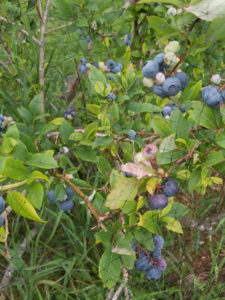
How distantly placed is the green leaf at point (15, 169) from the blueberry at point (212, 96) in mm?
455

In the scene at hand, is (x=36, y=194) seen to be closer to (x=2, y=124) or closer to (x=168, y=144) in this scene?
(x=168, y=144)

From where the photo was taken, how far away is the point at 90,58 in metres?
1.54

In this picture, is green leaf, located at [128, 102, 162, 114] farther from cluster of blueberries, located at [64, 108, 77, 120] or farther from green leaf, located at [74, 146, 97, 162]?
cluster of blueberries, located at [64, 108, 77, 120]

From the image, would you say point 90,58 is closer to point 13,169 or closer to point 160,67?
point 160,67

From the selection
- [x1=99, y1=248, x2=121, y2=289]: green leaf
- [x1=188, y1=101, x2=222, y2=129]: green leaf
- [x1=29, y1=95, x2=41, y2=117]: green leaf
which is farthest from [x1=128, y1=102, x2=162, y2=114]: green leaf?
[x1=99, y1=248, x2=121, y2=289]: green leaf

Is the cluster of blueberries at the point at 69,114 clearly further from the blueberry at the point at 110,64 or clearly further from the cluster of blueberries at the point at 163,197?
the cluster of blueberries at the point at 163,197

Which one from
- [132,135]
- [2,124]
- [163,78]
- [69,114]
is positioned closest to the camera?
[163,78]

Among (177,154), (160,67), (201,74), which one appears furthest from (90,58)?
(177,154)

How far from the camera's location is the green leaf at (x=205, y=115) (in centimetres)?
75

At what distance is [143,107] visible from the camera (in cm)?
100

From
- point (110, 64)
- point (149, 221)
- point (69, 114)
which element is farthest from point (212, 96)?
point (69, 114)

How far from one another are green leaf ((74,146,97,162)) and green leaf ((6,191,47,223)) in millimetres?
283

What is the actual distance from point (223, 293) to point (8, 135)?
47.7 inches

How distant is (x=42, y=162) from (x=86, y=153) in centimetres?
24
